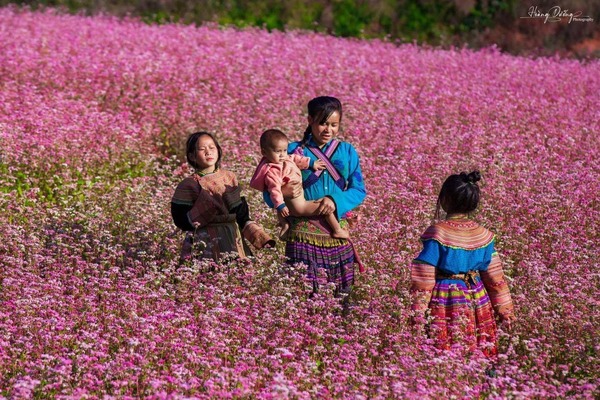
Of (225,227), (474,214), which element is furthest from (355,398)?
(474,214)

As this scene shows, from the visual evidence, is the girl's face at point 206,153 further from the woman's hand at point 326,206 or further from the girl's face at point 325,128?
the woman's hand at point 326,206

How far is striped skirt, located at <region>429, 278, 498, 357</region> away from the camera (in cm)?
642

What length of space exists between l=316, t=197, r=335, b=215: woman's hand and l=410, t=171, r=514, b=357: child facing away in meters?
0.74

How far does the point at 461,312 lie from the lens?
6445 millimetres

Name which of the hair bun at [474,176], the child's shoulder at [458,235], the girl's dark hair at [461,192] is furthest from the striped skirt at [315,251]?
the hair bun at [474,176]

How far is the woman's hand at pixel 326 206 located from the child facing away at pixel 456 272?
0.74 meters

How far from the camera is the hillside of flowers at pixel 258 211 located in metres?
5.85

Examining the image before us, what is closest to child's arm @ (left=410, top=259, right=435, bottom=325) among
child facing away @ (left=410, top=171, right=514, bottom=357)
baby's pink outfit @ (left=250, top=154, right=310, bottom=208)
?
child facing away @ (left=410, top=171, right=514, bottom=357)

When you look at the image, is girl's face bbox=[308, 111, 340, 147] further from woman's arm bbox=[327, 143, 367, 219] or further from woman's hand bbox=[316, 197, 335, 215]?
woman's hand bbox=[316, 197, 335, 215]

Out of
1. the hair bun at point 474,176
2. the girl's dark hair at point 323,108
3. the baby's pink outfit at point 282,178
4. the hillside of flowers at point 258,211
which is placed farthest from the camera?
the girl's dark hair at point 323,108

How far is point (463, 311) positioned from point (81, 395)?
98.3 inches

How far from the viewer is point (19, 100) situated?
1198 cm

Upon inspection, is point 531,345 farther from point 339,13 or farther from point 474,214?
point 339,13

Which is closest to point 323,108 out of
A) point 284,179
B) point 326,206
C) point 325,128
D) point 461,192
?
point 325,128
